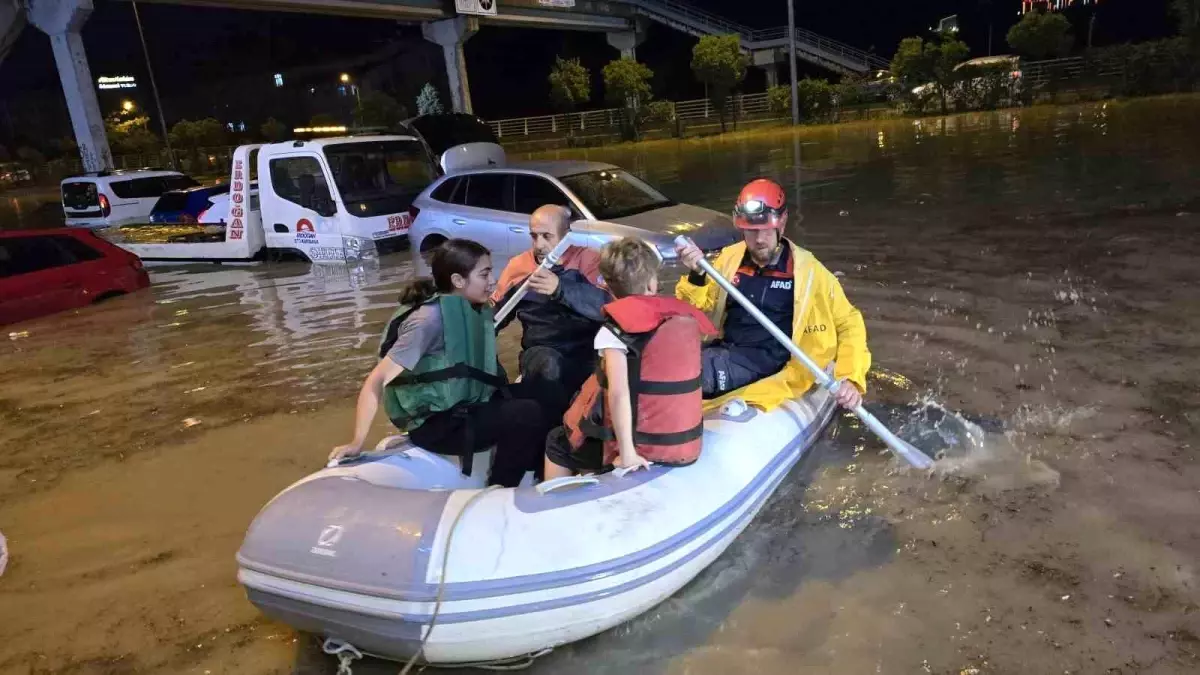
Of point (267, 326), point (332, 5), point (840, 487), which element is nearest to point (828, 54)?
point (332, 5)

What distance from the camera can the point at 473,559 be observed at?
2873 mm

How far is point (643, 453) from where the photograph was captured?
3.38 metres

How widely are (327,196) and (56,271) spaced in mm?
3098

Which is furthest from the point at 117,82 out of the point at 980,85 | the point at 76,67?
the point at 980,85

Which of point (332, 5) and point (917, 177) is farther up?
point (332, 5)

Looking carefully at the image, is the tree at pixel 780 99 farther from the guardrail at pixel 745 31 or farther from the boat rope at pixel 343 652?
the boat rope at pixel 343 652

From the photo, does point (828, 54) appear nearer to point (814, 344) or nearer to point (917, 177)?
point (917, 177)

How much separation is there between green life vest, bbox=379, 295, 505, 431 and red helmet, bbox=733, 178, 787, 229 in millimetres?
1370

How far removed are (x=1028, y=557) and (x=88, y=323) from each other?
368 inches

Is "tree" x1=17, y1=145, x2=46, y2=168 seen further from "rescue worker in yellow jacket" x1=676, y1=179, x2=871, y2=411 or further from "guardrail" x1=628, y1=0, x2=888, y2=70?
"rescue worker in yellow jacket" x1=676, y1=179, x2=871, y2=411

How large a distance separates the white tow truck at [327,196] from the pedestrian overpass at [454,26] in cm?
1441

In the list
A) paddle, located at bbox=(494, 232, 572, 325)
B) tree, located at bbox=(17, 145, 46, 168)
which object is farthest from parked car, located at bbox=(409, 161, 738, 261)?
tree, located at bbox=(17, 145, 46, 168)

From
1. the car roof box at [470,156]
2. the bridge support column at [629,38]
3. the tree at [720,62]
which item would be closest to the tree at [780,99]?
the tree at [720,62]

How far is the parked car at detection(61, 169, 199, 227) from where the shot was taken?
1639 centimetres
